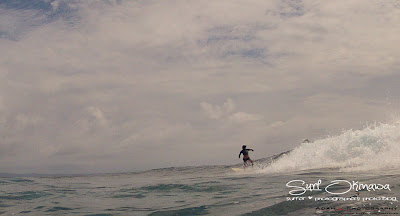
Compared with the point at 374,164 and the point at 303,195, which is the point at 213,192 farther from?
the point at 374,164

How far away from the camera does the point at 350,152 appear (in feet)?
85.9

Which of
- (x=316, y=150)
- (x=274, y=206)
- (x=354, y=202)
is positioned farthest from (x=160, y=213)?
(x=316, y=150)

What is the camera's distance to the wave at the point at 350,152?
2147 centimetres

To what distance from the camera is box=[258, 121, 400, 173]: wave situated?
21469 mm

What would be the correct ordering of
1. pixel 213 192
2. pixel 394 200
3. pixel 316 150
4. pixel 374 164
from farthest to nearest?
pixel 316 150
pixel 374 164
pixel 213 192
pixel 394 200

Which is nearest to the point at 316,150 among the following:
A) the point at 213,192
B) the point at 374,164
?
the point at 374,164

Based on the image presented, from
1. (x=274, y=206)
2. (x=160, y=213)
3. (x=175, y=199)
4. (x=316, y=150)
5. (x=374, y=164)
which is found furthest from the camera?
(x=316, y=150)

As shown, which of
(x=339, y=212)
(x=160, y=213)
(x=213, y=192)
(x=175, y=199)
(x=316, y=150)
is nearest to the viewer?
(x=339, y=212)

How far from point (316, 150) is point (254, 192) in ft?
63.1

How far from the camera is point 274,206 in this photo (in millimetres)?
9375

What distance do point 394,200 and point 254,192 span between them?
5268 mm

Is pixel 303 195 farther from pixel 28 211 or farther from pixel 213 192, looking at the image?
pixel 28 211

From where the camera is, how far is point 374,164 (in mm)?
19906

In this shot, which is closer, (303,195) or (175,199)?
(303,195)
